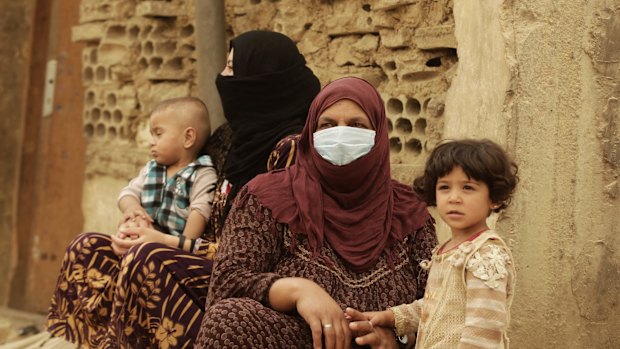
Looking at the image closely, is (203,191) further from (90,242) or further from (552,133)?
(552,133)

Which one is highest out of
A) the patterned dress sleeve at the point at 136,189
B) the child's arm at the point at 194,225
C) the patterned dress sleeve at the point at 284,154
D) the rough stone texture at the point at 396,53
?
the rough stone texture at the point at 396,53

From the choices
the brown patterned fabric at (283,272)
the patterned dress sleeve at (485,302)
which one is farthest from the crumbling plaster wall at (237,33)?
the patterned dress sleeve at (485,302)

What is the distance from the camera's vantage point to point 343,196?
3.32m

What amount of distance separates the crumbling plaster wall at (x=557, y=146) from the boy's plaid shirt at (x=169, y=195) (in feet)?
3.52

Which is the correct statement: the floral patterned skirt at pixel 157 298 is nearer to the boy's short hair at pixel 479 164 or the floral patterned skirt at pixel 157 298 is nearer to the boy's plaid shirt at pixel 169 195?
the boy's plaid shirt at pixel 169 195

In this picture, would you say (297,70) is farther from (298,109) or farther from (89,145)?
(89,145)

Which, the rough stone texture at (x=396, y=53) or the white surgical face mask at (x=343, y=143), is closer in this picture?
the white surgical face mask at (x=343, y=143)

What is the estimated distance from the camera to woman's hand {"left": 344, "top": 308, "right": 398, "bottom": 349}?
121 inches

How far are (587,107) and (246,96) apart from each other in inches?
48.6

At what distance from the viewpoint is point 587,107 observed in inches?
147

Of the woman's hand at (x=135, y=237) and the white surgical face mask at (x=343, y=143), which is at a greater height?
the white surgical face mask at (x=343, y=143)

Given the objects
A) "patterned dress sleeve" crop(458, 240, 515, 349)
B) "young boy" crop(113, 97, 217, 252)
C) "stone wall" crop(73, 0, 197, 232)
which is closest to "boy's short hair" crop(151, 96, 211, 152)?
"young boy" crop(113, 97, 217, 252)

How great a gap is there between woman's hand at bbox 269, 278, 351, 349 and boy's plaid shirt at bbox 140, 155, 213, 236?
0.97 meters

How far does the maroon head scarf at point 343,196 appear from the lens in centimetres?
329
